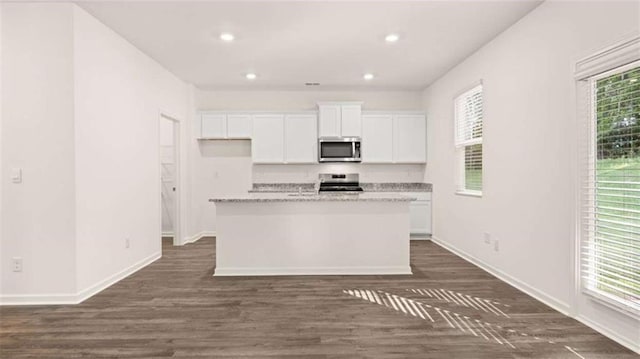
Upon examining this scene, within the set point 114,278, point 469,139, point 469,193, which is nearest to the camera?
point 114,278

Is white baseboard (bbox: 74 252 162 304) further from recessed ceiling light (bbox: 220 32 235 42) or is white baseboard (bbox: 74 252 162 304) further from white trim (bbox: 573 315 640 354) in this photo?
white trim (bbox: 573 315 640 354)

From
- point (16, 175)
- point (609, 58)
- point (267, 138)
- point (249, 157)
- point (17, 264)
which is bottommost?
point (17, 264)

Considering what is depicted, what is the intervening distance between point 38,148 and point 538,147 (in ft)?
14.7

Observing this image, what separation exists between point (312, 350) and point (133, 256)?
2.93 m

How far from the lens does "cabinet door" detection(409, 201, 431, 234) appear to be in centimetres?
628

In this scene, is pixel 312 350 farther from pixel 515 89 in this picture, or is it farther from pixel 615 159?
pixel 515 89

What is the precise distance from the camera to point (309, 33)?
391 cm

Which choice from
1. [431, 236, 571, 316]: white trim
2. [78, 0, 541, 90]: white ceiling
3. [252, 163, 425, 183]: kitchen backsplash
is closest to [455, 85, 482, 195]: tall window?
[78, 0, 541, 90]: white ceiling

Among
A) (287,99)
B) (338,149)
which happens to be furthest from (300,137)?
(287,99)

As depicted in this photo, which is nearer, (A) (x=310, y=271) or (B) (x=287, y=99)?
(A) (x=310, y=271)

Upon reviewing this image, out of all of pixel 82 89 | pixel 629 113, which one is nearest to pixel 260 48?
pixel 82 89

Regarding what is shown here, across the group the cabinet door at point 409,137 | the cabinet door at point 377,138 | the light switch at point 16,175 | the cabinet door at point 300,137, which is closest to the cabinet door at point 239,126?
the cabinet door at point 300,137

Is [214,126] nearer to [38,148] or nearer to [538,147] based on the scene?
[38,148]

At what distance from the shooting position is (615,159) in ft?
8.19
